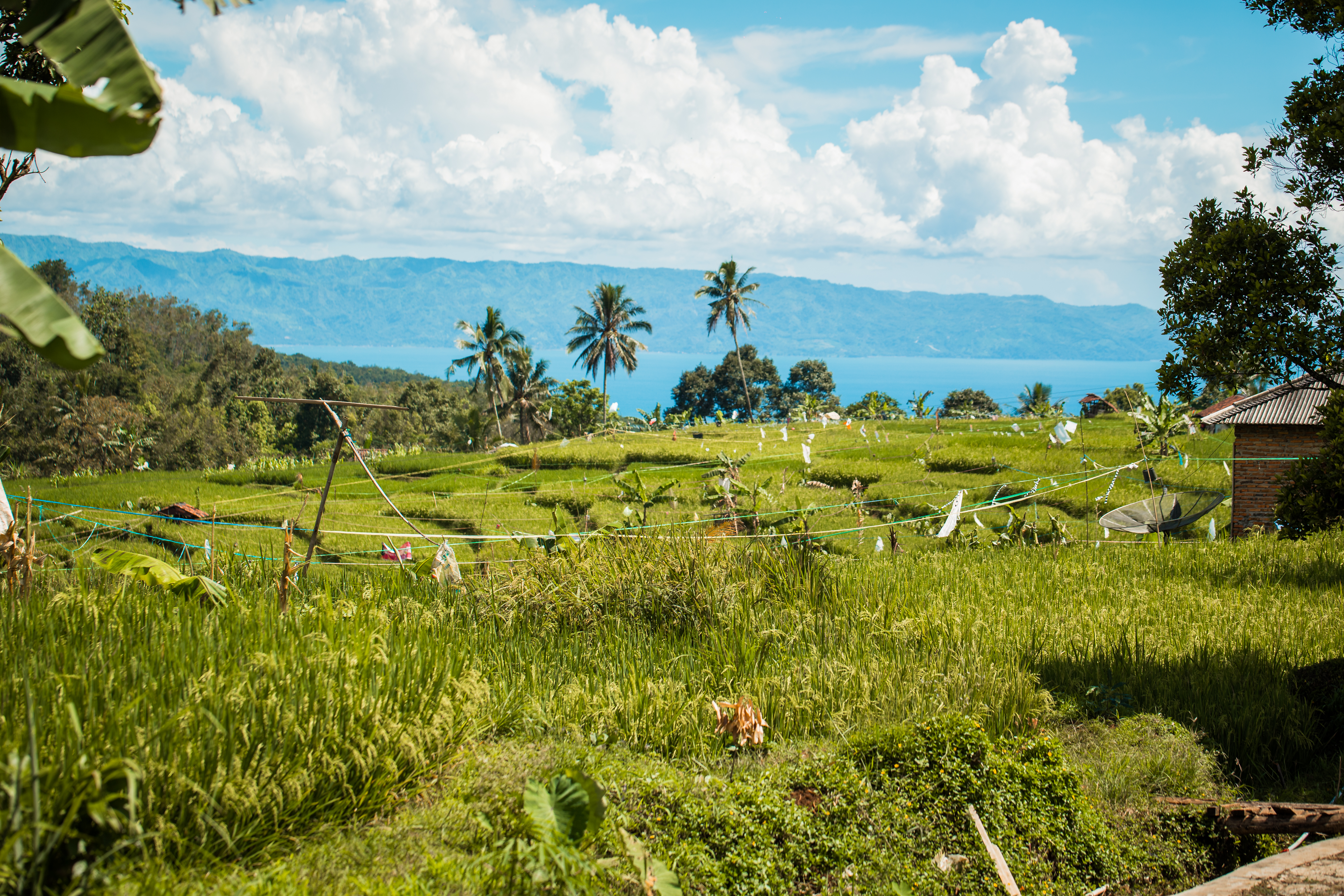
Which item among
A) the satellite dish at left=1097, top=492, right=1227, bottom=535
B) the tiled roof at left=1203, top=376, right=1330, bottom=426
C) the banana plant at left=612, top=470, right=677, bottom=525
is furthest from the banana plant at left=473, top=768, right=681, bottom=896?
the tiled roof at left=1203, top=376, right=1330, bottom=426

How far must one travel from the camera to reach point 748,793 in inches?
156

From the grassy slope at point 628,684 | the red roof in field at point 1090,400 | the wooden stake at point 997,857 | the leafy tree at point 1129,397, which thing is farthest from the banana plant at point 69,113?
the red roof in field at point 1090,400

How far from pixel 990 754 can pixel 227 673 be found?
13.1 feet

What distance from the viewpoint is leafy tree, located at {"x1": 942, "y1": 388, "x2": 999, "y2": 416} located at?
6794cm

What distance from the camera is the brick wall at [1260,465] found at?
16109 millimetres

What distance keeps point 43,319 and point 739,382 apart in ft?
216

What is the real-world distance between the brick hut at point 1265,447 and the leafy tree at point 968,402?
50927mm

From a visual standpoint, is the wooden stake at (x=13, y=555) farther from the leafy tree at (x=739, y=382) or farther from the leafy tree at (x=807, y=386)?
the leafy tree at (x=807, y=386)

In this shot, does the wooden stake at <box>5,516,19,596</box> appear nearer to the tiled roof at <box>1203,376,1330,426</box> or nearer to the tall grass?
the tall grass

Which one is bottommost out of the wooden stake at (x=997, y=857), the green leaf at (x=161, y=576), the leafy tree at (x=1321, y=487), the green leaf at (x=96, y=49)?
the wooden stake at (x=997, y=857)

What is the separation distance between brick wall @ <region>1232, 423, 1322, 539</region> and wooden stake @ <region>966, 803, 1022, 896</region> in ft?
49.7

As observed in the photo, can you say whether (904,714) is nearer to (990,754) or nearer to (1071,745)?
(990,754)

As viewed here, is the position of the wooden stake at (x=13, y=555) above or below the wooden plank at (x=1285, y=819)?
above

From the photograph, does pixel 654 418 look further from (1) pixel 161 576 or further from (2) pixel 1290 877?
(2) pixel 1290 877
